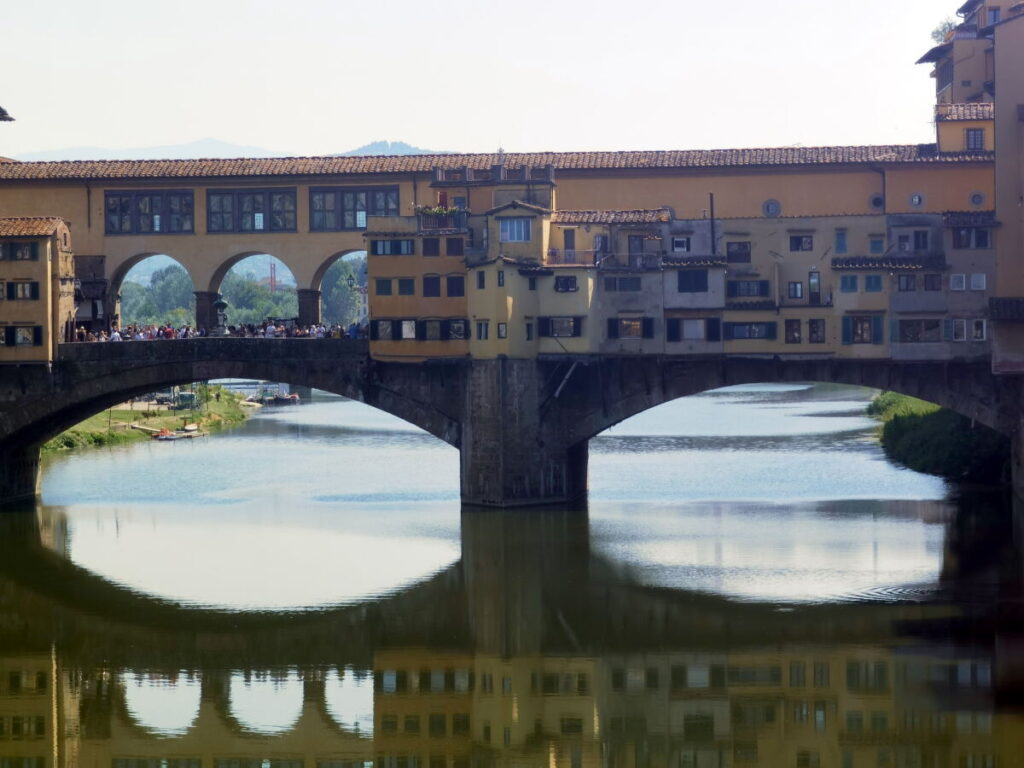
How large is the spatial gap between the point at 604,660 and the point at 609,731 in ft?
14.3

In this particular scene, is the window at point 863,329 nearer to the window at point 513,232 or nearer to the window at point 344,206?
the window at point 513,232

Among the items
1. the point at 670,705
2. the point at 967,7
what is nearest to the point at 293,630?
the point at 670,705

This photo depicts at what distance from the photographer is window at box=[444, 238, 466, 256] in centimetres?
5288

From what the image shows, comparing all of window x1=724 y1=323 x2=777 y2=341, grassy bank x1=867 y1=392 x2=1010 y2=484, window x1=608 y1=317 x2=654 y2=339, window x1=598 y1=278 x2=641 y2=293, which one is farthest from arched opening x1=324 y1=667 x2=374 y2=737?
grassy bank x1=867 y1=392 x2=1010 y2=484

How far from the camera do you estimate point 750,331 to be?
52.0 meters

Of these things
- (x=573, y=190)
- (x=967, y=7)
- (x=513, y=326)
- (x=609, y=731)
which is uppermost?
(x=967, y=7)

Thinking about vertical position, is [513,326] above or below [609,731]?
above

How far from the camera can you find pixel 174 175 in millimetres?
57625

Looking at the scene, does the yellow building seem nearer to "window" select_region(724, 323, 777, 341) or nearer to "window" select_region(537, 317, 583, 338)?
"window" select_region(537, 317, 583, 338)

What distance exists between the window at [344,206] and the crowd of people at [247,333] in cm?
344

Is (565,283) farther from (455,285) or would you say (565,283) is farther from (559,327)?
(455,285)

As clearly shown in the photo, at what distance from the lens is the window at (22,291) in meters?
54.5

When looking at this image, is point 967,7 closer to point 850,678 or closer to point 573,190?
point 573,190

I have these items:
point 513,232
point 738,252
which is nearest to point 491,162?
point 513,232
